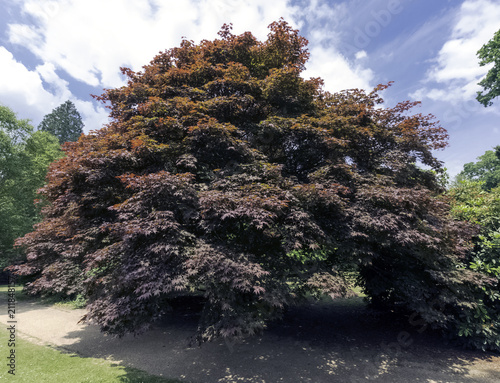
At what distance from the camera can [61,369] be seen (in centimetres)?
653

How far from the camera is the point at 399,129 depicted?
8.84m

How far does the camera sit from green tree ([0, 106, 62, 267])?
16.0 m

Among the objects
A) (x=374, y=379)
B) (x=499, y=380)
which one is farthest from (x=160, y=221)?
(x=499, y=380)

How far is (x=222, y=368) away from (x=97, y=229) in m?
5.45

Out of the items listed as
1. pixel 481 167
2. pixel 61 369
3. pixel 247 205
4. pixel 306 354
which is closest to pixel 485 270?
pixel 306 354

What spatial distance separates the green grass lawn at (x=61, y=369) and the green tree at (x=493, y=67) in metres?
28.7

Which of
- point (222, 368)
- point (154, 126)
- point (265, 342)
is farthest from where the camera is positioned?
point (265, 342)

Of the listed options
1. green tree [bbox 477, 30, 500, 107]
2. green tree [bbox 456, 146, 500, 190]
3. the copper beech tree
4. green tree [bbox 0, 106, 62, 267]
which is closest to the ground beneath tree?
the copper beech tree

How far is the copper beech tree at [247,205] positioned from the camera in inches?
218

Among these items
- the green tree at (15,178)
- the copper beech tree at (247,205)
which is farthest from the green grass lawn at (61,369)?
the green tree at (15,178)

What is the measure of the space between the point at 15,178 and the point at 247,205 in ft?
65.8

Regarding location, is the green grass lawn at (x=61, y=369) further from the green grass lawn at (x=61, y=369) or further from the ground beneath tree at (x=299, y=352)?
the ground beneath tree at (x=299, y=352)

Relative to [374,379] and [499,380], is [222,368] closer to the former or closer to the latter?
[374,379]

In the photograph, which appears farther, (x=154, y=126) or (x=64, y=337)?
(x=64, y=337)
